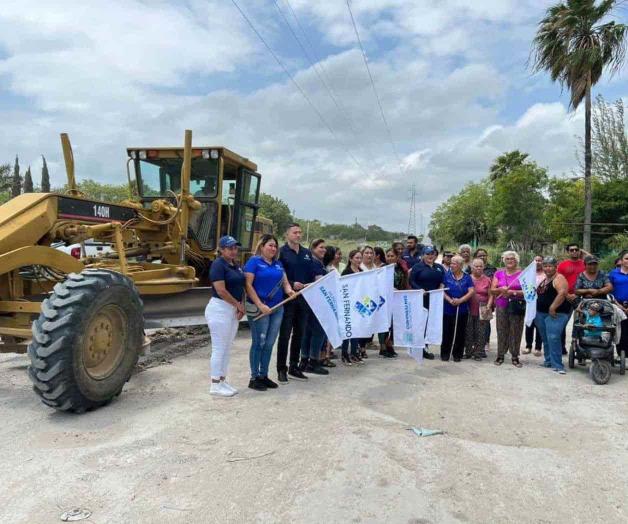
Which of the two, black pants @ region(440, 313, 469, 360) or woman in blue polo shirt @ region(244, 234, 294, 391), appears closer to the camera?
woman in blue polo shirt @ region(244, 234, 294, 391)

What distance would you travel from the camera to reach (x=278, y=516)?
305cm

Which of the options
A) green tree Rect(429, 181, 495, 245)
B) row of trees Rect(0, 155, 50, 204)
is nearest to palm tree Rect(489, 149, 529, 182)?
green tree Rect(429, 181, 495, 245)

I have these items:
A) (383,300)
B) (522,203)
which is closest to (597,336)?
(383,300)

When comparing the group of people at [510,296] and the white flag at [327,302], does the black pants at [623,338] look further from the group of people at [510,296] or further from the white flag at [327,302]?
the white flag at [327,302]

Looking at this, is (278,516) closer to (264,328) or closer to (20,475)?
(20,475)

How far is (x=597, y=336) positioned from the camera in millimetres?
6465

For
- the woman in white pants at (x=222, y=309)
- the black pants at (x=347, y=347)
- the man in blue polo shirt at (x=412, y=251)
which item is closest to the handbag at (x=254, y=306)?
the woman in white pants at (x=222, y=309)

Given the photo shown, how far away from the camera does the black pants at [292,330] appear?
5.96m

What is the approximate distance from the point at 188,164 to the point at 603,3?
15.6 meters

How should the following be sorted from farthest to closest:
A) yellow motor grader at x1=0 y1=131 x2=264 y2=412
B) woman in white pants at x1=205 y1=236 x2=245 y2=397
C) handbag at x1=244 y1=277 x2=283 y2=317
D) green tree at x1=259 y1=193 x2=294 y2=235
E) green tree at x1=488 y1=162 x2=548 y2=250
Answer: green tree at x1=259 y1=193 x2=294 y2=235 < green tree at x1=488 y1=162 x2=548 y2=250 < handbag at x1=244 y1=277 x2=283 y2=317 < woman in white pants at x1=205 y1=236 x2=245 y2=397 < yellow motor grader at x1=0 y1=131 x2=264 y2=412

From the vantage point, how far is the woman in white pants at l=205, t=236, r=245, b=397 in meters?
5.18

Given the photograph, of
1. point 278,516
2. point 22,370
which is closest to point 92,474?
point 278,516

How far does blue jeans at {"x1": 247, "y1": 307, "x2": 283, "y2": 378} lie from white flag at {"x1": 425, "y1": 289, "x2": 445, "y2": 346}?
2.63m

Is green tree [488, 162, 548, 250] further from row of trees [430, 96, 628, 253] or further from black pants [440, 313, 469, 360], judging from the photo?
black pants [440, 313, 469, 360]
